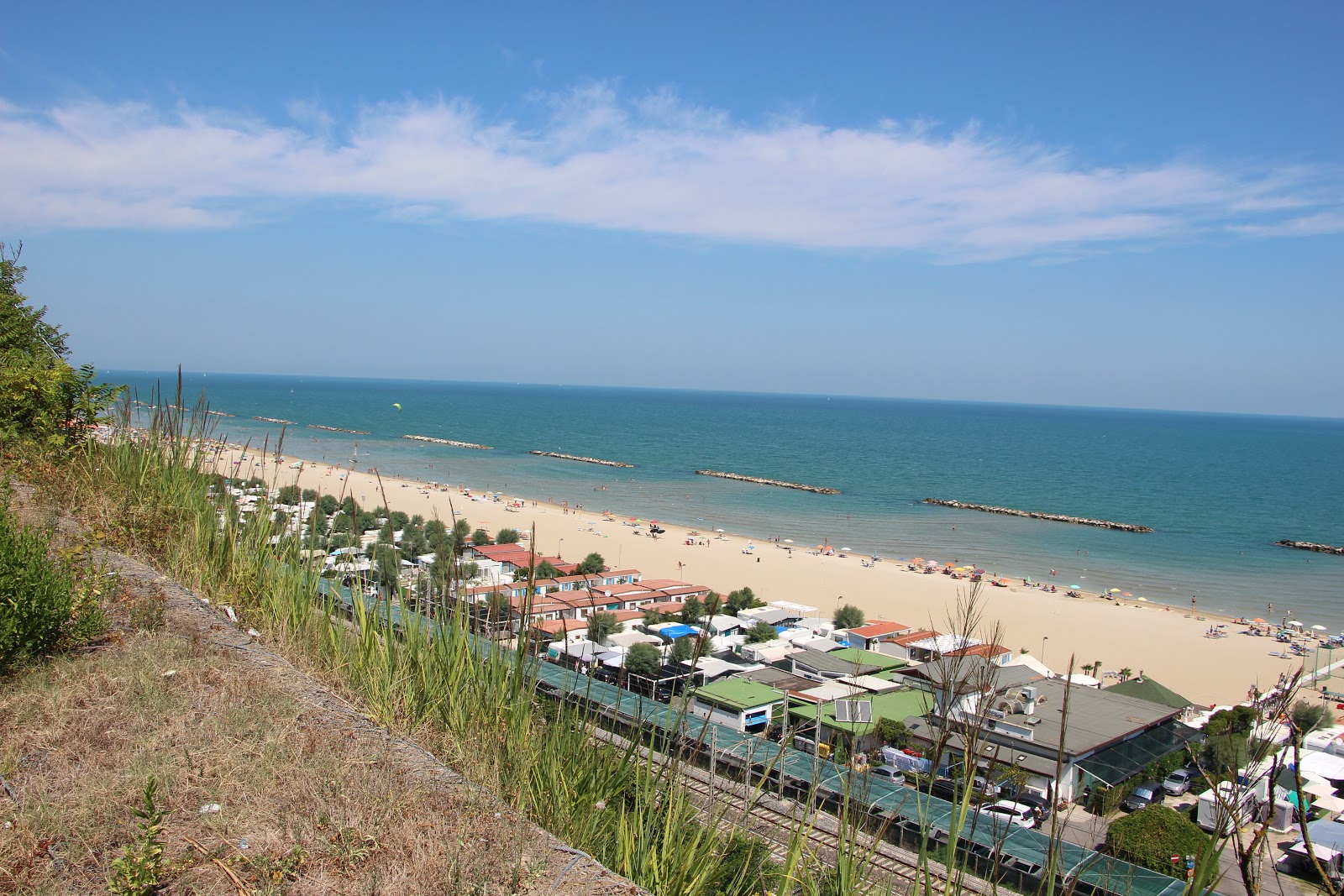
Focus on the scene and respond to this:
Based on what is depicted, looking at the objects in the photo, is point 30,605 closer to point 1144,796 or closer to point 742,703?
point 742,703

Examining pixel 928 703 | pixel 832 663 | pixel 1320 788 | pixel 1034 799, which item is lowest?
pixel 1320 788

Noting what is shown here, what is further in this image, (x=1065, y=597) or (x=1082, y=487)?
(x=1082, y=487)

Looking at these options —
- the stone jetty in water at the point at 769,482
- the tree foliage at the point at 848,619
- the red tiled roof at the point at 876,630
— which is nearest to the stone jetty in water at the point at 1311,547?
the stone jetty in water at the point at 769,482

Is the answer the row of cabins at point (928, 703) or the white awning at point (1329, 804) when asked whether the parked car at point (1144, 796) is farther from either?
the white awning at point (1329, 804)

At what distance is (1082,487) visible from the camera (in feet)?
181

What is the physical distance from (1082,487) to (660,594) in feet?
152

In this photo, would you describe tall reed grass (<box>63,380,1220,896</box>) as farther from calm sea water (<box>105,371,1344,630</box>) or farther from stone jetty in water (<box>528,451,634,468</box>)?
stone jetty in water (<box>528,451,634,468</box>)

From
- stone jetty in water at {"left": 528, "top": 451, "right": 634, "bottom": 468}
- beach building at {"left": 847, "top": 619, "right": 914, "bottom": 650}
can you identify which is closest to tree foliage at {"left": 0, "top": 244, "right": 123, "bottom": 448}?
beach building at {"left": 847, "top": 619, "right": 914, "bottom": 650}

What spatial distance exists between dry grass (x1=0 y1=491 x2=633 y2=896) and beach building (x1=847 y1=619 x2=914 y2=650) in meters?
→ 14.1

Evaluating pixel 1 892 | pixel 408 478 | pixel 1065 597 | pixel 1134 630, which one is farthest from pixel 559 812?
pixel 408 478

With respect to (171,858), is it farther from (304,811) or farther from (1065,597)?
(1065,597)

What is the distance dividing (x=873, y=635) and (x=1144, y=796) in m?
6.58

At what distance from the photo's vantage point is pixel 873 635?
641 inches

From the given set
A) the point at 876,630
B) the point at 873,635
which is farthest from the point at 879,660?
the point at 876,630
